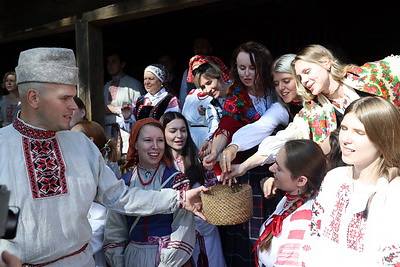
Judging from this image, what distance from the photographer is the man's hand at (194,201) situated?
7.73 ft

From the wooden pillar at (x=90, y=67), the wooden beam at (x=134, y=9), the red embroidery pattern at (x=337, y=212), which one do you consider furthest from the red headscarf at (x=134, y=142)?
the wooden pillar at (x=90, y=67)

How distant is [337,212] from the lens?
6.21 ft

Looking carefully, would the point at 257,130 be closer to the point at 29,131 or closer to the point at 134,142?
the point at 134,142

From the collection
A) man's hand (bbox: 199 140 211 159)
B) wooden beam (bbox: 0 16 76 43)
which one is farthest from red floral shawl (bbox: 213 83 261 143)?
wooden beam (bbox: 0 16 76 43)

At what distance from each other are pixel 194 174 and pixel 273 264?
45.4 inches

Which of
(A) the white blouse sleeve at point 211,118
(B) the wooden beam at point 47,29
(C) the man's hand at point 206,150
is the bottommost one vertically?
(C) the man's hand at point 206,150

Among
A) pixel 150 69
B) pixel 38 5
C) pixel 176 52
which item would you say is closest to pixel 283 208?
pixel 150 69

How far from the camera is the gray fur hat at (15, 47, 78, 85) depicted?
1.92 meters

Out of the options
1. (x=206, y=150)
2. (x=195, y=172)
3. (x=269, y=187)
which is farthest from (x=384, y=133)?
(x=195, y=172)

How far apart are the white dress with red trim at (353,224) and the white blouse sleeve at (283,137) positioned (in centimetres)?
52

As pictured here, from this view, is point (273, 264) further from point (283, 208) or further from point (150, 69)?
point (150, 69)

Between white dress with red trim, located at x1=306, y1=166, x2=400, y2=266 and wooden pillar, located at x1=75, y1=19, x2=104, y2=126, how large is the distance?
3.27 metres

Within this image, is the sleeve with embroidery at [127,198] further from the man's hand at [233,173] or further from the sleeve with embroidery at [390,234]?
the sleeve with embroidery at [390,234]

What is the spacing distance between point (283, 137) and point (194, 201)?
0.68 metres
